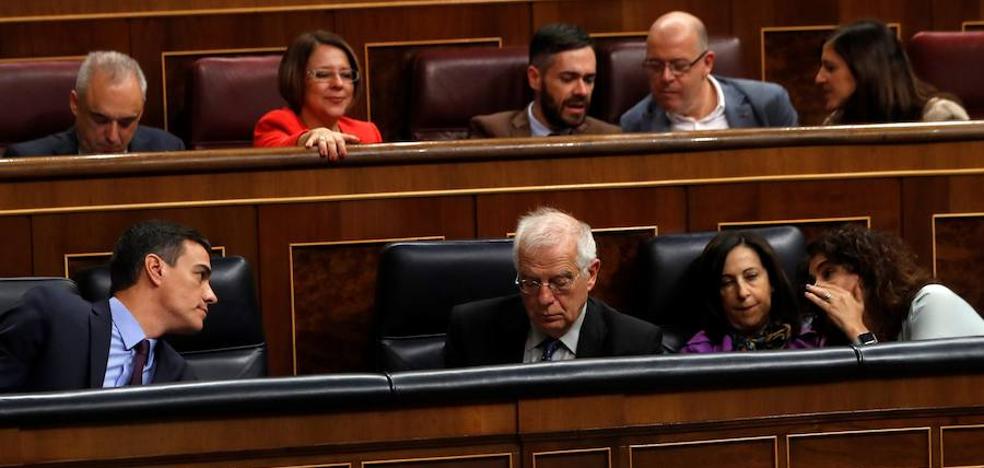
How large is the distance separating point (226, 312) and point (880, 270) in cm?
58

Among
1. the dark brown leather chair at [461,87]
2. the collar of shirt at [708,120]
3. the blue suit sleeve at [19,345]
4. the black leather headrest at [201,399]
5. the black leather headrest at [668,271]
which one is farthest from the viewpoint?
the dark brown leather chair at [461,87]

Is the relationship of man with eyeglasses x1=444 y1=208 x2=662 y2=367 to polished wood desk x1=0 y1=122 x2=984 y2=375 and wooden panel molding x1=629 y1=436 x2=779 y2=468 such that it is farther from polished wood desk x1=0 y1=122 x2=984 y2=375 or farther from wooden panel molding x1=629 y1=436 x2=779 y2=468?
wooden panel molding x1=629 y1=436 x2=779 y2=468

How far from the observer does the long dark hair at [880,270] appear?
57.3 inches

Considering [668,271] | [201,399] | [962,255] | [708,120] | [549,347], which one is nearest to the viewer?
[201,399]

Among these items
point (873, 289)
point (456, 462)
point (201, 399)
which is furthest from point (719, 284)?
point (201, 399)

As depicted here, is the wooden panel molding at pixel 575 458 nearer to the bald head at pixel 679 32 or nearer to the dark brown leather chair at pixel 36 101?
the bald head at pixel 679 32

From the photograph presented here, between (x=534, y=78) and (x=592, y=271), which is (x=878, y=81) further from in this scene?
(x=592, y=271)

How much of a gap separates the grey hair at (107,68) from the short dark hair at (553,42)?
43 cm

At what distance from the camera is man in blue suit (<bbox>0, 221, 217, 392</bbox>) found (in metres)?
1.29

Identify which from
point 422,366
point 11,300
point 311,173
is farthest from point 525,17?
point 11,300

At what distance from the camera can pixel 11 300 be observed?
1364 millimetres

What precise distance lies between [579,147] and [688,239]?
0.14 metres

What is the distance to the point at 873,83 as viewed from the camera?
1.76 metres

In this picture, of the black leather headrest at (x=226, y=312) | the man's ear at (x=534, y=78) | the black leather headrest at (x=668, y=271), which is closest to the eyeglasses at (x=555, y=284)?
the black leather headrest at (x=668, y=271)
